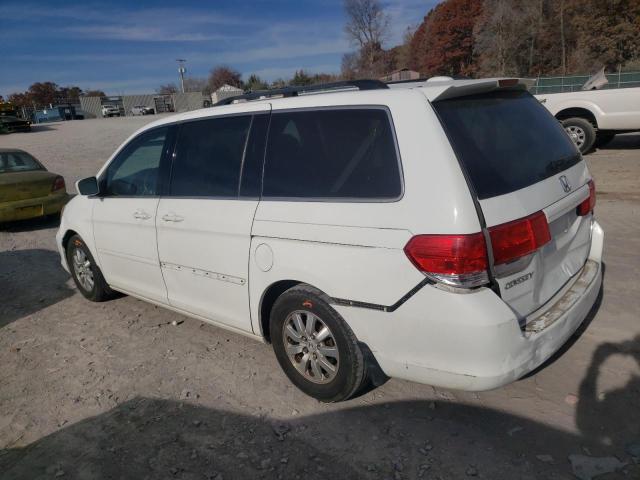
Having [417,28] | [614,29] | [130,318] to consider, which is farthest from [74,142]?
[417,28]

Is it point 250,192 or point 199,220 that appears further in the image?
point 199,220

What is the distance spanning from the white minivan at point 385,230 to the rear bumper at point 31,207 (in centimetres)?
553

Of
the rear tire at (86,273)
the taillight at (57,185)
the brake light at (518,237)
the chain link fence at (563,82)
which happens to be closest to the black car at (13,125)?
the taillight at (57,185)

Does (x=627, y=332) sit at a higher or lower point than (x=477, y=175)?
lower

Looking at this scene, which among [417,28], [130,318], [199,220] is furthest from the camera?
[417,28]

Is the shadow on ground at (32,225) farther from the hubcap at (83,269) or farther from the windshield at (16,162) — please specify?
the hubcap at (83,269)

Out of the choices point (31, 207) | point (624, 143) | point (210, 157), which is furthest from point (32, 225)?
point (624, 143)

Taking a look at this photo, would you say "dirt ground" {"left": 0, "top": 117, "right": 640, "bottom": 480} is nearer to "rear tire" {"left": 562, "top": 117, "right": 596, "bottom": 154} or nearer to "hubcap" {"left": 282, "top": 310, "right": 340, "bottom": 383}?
"hubcap" {"left": 282, "top": 310, "right": 340, "bottom": 383}

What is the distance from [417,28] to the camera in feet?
242

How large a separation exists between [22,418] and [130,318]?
1.47 metres

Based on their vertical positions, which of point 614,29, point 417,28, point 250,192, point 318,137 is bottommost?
point 250,192

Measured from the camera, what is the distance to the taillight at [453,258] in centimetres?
218

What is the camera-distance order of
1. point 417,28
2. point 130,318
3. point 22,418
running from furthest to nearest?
point 417,28 → point 130,318 → point 22,418

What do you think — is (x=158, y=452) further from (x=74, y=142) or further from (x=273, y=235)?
(x=74, y=142)
